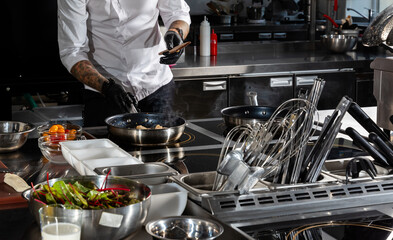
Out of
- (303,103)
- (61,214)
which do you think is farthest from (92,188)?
(303,103)

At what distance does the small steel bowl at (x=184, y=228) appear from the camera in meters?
1.28

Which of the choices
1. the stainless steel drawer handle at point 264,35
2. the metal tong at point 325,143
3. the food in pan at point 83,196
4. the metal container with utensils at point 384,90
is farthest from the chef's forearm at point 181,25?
the stainless steel drawer handle at point 264,35

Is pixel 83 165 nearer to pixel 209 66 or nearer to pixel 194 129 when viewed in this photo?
pixel 194 129

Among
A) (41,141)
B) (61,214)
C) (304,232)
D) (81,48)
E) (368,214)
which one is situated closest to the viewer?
(61,214)

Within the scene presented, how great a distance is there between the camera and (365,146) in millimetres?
1751

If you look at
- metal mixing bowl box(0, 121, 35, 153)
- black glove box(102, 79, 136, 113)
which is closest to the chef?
black glove box(102, 79, 136, 113)

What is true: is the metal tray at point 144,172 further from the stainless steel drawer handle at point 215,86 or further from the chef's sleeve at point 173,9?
the stainless steel drawer handle at point 215,86

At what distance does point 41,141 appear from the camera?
2.00m

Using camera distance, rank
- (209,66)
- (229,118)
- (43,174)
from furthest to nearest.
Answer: (209,66)
(229,118)
(43,174)

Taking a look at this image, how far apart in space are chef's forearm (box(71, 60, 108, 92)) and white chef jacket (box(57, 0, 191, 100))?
5cm

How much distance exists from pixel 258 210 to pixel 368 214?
10.9 inches

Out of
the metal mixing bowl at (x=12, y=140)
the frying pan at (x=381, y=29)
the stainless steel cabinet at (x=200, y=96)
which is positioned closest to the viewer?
the frying pan at (x=381, y=29)

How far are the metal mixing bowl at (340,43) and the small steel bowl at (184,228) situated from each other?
3766mm

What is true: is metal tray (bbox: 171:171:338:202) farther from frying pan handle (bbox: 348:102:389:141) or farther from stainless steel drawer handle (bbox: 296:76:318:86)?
stainless steel drawer handle (bbox: 296:76:318:86)
